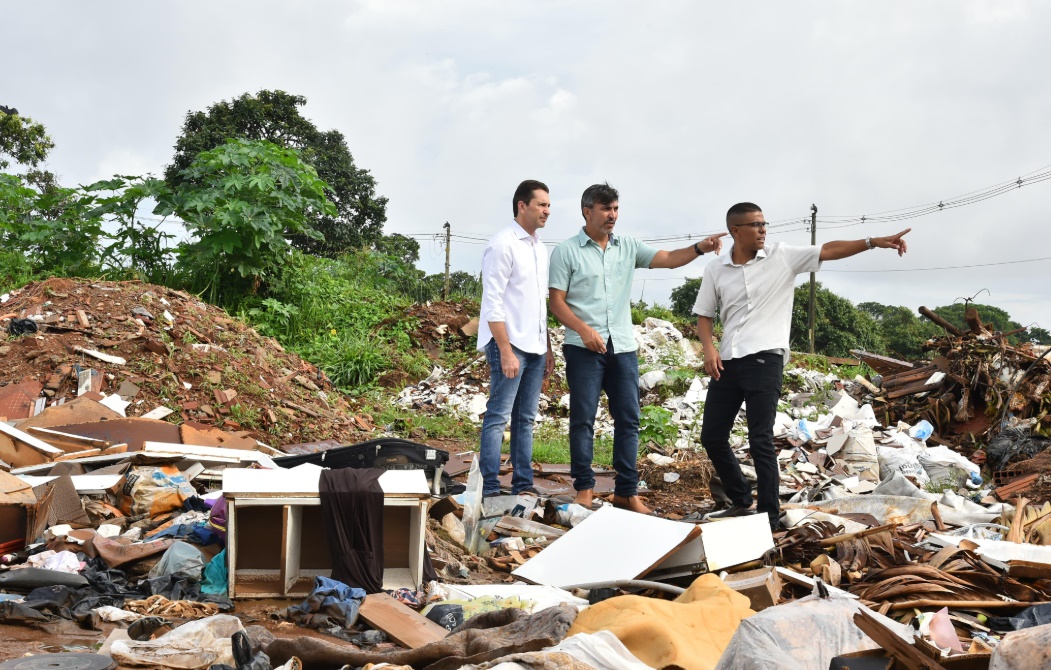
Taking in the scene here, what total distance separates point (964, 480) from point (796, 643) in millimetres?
5021

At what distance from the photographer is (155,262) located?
12.8 metres

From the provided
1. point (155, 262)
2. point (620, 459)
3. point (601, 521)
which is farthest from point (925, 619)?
point (155, 262)

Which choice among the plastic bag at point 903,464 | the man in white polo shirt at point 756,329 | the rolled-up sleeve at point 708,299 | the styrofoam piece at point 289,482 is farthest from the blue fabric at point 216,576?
the plastic bag at point 903,464

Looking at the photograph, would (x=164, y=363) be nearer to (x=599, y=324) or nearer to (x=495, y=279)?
(x=495, y=279)

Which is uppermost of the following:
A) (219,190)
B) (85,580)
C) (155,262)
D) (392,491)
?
(219,190)

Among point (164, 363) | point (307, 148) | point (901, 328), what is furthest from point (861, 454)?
point (901, 328)

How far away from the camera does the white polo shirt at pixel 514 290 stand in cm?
→ 537

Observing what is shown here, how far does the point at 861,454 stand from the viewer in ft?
23.7

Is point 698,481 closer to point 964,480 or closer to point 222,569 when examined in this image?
point 964,480

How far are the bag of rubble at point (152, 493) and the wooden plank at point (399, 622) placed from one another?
1.85 m

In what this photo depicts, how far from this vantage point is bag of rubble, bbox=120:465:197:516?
16.6ft

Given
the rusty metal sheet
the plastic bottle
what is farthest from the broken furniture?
the plastic bottle

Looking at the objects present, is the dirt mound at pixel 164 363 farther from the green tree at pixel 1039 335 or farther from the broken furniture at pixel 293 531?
the green tree at pixel 1039 335

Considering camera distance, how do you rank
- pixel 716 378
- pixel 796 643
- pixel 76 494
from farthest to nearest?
pixel 716 378 → pixel 76 494 → pixel 796 643
